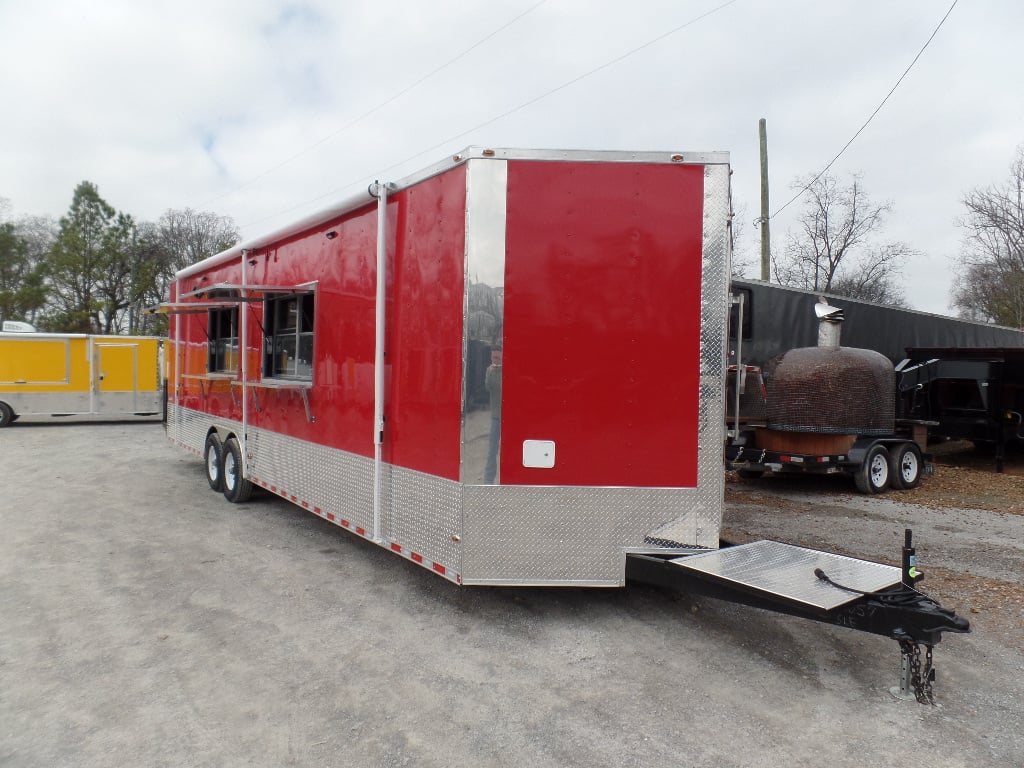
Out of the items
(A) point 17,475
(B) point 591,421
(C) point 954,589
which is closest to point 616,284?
(B) point 591,421

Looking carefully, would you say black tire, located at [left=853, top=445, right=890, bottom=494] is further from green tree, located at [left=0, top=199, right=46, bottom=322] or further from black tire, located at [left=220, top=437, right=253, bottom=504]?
green tree, located at [left=0, top=199, right=46, bottom=322]

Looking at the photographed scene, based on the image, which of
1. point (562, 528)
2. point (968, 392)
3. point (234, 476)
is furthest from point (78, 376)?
point (968, 392)

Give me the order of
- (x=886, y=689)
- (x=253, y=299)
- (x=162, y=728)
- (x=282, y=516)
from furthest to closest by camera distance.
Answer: (x=282, y=516), (x=253, y=299), (x=886, y=689), (x=162, y=728)

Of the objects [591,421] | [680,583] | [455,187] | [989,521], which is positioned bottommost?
[989,521]

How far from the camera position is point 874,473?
10156mm

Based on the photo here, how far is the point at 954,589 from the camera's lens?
219 inches

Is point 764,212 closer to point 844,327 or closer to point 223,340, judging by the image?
point 844,327

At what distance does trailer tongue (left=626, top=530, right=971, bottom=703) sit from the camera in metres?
3.41

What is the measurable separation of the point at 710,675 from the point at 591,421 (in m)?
1.64

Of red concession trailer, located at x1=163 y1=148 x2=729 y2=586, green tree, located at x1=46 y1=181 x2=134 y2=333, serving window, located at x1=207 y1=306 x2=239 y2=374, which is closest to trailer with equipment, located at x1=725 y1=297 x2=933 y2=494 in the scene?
red concession trailer, located at x1=163 y1=148 x2=729 y2=586

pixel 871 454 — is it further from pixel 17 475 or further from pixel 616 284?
pixel 17 475

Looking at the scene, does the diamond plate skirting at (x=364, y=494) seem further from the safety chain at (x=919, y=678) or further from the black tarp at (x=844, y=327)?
the black tarp at (x=844, y=327)

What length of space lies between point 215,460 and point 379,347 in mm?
5048

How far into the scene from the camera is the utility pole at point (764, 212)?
17094mm
